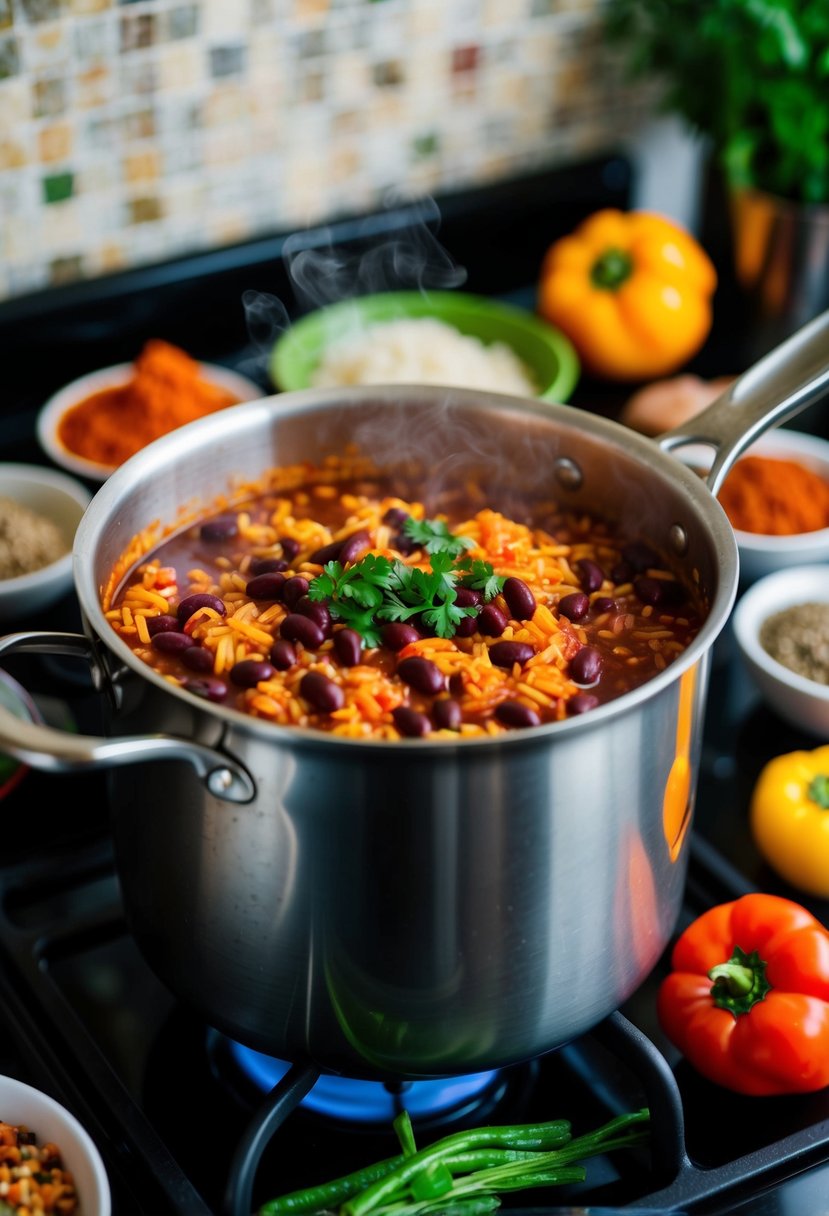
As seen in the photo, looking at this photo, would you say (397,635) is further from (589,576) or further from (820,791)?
(820,791)

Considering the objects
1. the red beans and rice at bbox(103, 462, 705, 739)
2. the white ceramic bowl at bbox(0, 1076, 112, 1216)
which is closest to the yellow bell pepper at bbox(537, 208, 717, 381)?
the red beans and rice at bbox(103, 462, 705, 739)

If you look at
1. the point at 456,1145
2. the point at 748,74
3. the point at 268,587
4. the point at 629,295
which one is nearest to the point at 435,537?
the point at 268,587

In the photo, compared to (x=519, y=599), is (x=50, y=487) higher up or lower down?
lower down

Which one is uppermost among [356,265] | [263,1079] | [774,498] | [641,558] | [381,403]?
[381,403]

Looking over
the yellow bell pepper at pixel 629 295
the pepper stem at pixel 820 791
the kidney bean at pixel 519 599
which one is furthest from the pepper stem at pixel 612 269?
the kidney bean at pixel 519 599

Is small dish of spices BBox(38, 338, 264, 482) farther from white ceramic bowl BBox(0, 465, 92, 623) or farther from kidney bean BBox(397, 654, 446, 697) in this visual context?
kidney bean BBox(397, 654, 446, 697)

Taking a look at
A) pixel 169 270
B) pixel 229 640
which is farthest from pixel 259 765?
pixel 169 270

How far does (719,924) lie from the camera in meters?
1.37

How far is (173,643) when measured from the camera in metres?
1.26

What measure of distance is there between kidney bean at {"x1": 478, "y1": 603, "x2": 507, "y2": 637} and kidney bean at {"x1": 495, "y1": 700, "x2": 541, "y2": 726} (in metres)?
0.12

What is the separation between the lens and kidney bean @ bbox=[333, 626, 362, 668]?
1211 millimetres

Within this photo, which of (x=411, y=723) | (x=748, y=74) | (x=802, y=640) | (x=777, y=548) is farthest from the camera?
(x=748, y=74)

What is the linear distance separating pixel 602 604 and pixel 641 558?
105 mm

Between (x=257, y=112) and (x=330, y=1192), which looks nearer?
(x=330, y=1192)
